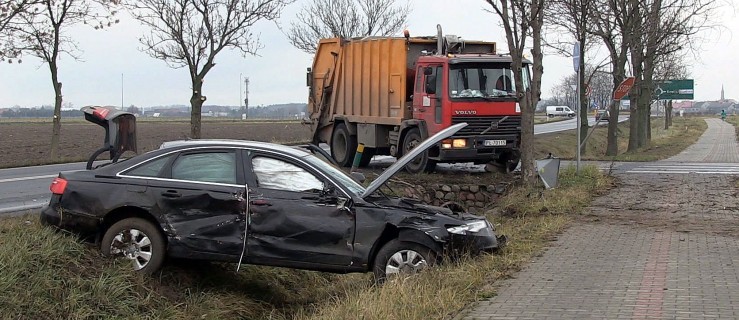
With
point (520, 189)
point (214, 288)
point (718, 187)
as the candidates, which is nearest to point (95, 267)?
point (214, 288)

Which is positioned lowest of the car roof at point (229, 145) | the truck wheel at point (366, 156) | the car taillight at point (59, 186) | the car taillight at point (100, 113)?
the truck wheel at point (366, 156)

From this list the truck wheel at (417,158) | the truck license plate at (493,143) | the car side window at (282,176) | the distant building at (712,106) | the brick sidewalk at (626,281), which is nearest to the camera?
the brick sidewalk at (626,281)

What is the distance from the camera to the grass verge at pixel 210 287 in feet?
21.5

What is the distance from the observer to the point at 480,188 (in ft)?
49.5

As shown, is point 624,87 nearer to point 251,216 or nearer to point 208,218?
point 251,216

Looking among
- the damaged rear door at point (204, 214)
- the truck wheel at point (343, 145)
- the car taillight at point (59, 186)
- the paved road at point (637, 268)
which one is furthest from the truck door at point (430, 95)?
the car taillight at point (59, 186)

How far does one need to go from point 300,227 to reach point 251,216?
50 centimetres

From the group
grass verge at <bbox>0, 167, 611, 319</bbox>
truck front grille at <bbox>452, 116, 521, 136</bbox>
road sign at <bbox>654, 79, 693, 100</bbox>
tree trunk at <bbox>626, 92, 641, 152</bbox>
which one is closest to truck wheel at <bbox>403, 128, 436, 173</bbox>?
truck front grille at <bbox>452, 116, 521, 136</bbox>

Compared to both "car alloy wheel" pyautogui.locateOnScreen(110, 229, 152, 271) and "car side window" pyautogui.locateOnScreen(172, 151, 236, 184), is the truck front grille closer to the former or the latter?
"car side window" pyautogui.locateOnScreen(172, 151, 236, 184)

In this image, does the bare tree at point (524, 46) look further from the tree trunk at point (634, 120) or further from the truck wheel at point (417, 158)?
the tree trunk at point (634, 120)

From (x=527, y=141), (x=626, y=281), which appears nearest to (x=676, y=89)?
(x=527, y=141)

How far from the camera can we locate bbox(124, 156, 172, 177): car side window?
8.01 metres

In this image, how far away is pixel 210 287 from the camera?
849cm

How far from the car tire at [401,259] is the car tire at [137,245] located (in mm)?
2171
